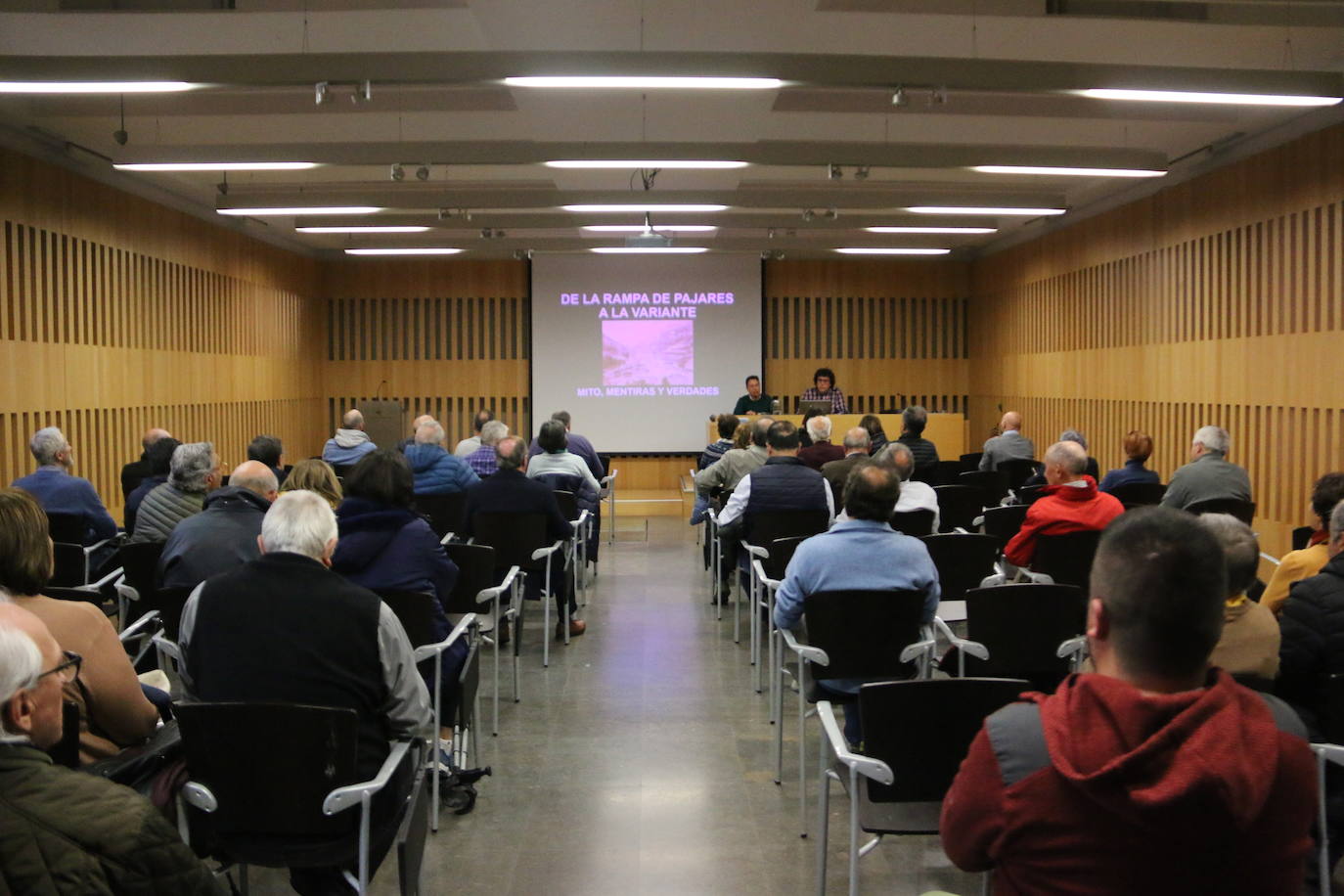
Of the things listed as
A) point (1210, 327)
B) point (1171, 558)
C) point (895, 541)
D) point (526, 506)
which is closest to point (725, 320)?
point (1210, 327)

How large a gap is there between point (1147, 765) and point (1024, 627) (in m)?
3.08

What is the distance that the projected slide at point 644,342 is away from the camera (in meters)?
17.2

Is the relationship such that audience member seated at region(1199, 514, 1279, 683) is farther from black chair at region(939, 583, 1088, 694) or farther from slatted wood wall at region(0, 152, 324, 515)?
slatted wood wall at region(0, 152, 324, 515)

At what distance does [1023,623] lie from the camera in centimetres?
441

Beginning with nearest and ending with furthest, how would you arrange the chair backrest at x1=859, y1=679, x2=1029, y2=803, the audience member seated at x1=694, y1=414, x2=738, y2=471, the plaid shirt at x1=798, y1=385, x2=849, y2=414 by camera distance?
the chair backrest at x1=859, y1=679, x2=1029, y2=803 → the audience member seated at x1=694, y1=414, x2=738, y2=471 → the plaid shirt at x1=798, y1=385, x2=849, y2=414

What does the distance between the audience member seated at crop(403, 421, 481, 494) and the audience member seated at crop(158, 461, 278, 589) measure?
10.6 ft

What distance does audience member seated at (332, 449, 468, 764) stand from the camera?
14.1ft

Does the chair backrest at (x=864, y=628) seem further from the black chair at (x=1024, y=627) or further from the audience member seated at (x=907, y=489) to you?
the audience member seated at (x=907, y=489)

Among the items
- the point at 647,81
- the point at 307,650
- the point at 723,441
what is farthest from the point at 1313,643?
the point at 723,441

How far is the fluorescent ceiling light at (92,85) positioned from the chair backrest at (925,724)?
5152mm

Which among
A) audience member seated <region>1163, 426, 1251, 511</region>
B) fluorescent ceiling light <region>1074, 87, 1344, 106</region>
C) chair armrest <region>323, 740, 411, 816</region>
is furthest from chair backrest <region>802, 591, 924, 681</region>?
fluorescent ceiling light <region>1074, 87, 1344, 106</region>

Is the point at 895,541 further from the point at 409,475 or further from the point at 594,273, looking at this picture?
the point at 594,273

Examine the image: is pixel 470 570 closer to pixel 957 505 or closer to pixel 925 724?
pixel 925 724

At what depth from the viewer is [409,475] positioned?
174 inches
